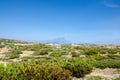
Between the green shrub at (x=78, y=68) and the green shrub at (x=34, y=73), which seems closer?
the green shrub at (x=34, y=73)

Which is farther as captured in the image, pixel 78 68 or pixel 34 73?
pixel 78 68

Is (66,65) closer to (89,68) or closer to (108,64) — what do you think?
(89,68)

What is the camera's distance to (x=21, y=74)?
1249 cm

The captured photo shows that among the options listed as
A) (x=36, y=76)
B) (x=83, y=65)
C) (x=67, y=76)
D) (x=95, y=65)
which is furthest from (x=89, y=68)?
(x=36, y=76)

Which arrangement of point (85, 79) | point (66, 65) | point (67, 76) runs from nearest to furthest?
point (67, 76), point (85, 79), point (66, 65)

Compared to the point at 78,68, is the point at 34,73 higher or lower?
higher

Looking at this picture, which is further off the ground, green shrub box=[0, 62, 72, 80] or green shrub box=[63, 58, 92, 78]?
green shrub box=[0, 62, 72, 80]

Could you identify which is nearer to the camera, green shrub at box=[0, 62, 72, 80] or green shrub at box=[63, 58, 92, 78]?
green shrub at box=[0, 62, 72, 80]

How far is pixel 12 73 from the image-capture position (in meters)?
12.2

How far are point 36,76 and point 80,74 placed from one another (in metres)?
5.52

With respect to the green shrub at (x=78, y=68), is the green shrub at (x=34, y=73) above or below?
above

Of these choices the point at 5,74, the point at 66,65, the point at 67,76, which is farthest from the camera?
the point at 66,65

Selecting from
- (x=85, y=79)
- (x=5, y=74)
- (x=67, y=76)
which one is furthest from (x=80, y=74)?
(x=5, y=74)

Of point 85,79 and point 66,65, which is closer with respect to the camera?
point 85,79
